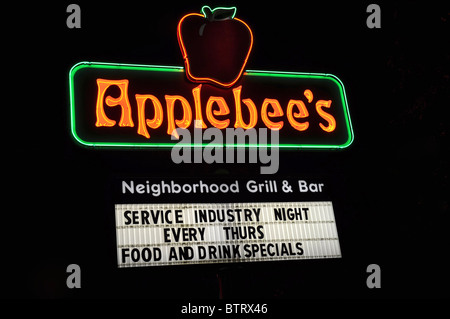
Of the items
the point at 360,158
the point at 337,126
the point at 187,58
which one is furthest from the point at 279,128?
the point at 360,158

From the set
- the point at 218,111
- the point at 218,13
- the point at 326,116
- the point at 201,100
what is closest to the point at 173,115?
the point at 201,100

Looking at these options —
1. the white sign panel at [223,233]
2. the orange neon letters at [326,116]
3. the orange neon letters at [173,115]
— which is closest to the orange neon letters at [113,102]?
the orange neon letters at [173,115]

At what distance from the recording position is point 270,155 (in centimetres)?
654

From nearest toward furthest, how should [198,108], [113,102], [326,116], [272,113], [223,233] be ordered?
[223,233]
[113,102]
[198,108]
[272,113]
[326,116]

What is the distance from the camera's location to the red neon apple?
676 cm

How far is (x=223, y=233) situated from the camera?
224 inches

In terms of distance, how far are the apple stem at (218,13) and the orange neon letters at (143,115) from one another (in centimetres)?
145

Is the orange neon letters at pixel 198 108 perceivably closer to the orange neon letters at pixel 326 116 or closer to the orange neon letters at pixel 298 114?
the orange neon letters at pixel 298 114

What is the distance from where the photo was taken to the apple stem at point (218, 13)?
6953 millimetres

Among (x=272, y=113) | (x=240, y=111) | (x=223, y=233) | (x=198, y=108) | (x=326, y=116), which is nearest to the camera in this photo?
(x=223, y=233)

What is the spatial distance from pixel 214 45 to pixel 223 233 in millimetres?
2668

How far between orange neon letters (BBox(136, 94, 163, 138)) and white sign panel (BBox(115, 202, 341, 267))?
112 cm

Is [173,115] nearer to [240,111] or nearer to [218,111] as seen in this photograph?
[218,111]

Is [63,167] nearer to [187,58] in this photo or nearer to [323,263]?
[187,58]
